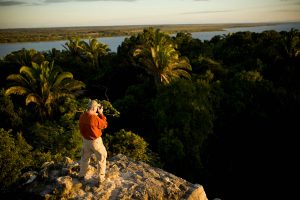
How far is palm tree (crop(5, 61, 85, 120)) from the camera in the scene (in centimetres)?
2000

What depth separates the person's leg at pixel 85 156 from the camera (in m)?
8.08

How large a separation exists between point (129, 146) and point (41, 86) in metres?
7.82

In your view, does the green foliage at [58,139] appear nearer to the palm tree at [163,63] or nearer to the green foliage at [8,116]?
the green foliage at [8,116]

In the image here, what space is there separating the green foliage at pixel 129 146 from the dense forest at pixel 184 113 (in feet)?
0.15

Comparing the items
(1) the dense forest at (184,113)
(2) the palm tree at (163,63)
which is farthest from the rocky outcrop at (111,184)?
(2) the palm tree at (163,63)

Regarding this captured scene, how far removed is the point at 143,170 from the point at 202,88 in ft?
42.4

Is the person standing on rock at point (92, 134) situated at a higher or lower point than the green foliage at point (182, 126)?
higher

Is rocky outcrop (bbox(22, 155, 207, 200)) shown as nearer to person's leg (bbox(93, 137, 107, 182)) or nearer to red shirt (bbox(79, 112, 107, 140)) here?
person's leg (bbox(93, 137, 107, 182))

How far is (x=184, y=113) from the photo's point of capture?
1964cm

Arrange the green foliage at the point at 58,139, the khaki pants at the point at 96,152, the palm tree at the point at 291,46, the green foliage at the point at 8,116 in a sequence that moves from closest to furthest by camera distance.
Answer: the khaki pants at the point at 96,152
the green foliage at the point at 58,139
the green foliage at the point at 8,116
the palm tree at the point at 291,46

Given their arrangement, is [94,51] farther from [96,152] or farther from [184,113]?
[96,152]

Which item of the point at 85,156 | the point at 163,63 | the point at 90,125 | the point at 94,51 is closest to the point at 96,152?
the point at 85,156

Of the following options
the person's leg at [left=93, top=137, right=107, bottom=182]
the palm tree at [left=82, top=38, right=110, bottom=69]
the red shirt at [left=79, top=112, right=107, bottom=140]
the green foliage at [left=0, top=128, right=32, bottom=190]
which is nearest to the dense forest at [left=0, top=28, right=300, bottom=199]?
the green foliage at [left=0, top=128, right=32, bottom=190]

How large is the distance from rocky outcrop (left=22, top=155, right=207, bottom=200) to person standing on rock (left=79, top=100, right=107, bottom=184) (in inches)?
12.8
